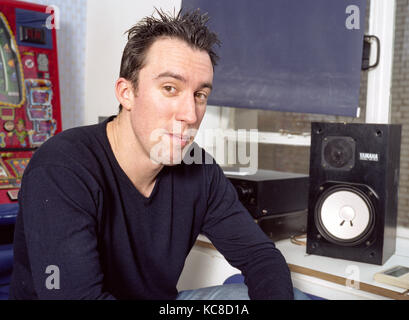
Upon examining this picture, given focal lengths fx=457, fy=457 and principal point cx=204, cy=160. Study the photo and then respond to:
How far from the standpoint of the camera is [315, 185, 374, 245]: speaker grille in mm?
1450

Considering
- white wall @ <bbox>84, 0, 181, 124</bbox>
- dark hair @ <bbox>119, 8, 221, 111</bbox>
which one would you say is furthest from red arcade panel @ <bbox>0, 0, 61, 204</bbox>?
dark hair @ <bbox>119, 8, 221, 111</bbox>

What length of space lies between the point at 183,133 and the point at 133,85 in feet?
0.69

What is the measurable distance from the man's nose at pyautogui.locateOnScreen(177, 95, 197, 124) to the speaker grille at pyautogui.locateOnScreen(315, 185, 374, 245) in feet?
1.89

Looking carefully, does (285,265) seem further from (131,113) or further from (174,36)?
(174,36)

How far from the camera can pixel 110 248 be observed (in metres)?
1.22

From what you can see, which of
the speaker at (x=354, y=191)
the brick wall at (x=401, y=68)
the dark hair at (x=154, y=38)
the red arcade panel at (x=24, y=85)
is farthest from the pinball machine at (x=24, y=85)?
the brick wall at (x=401, y=68)

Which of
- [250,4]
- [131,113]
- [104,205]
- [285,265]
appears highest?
[250,4]

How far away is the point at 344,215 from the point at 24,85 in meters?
1.51

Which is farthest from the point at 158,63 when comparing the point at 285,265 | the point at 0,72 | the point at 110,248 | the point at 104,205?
the point at 0,72

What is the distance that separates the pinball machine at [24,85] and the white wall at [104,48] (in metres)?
0.47

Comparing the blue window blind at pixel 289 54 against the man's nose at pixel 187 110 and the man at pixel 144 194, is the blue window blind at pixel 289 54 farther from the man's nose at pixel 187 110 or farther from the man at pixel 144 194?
the man's nose at pixel 187 110

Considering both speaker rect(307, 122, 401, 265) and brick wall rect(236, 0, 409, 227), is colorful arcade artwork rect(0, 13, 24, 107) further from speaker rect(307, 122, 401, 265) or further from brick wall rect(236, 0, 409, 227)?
speaker rect(307, 122, 401, 265)

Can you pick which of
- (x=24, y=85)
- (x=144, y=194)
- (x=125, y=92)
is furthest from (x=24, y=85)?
(x=144, y=194)

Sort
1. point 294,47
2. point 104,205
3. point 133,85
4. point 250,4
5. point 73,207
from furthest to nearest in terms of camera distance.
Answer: point 250,4 → point 294,47 → point 133,85 → point 104,205 → point 73,207
